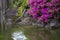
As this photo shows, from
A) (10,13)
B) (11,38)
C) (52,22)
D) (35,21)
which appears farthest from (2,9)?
(11,38)

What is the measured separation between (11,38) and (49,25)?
3609mm

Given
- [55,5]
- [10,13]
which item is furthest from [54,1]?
[10,13]

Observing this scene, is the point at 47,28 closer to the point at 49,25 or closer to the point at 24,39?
the point at 49,25

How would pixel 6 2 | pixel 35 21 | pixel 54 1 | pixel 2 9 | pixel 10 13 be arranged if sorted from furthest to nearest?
pixel 6 2, pixel 2 9, pixel 10 13, pixel 35 21, pixel 54 1

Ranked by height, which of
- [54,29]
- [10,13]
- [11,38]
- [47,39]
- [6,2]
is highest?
[6,2]

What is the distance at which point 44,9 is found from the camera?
13.9 m

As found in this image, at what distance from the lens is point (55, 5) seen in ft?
43.7

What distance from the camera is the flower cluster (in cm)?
1339

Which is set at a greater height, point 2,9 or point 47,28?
point 2,9

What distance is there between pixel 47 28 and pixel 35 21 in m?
2.10

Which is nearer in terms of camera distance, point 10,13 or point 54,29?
point 54,29

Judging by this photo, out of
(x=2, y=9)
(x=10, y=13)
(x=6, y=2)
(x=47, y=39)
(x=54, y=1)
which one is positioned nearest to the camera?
(x=47, y=39)

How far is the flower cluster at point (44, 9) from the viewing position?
13.4 m

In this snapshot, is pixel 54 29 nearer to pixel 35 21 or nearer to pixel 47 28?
pixel 47 28
